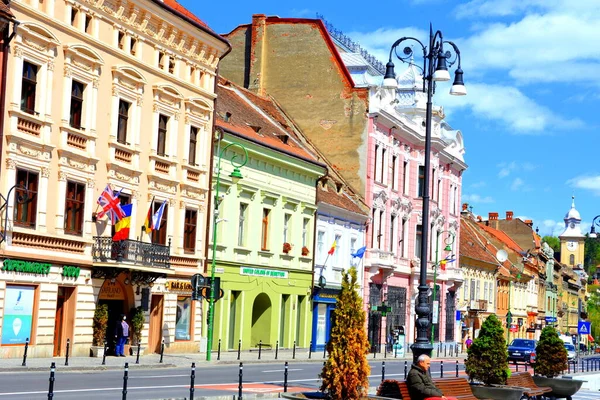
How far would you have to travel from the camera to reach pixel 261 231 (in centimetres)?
4891

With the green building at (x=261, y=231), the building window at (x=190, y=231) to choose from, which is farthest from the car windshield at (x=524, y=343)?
the building window at (x=190, y=231)

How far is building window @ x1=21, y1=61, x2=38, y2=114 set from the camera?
32.4m

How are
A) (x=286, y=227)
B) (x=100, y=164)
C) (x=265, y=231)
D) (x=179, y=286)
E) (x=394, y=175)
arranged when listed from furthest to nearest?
(x=394, y=175) < (x=286, y=227) < (x=265, y=231) < (x=179, y=286) < (x=100, y=164)


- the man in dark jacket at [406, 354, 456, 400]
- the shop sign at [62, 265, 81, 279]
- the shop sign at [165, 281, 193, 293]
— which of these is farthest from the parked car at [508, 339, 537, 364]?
the man in dark jacket at [406, 354, 456, 400]

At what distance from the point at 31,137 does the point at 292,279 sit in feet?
71.4

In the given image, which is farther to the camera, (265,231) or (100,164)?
(265,231)

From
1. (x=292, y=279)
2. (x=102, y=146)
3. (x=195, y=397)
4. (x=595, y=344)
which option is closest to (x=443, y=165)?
(x=292, y=279)

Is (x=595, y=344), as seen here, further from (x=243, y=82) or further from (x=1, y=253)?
(x=1, y=253)

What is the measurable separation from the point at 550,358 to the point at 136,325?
15.1m

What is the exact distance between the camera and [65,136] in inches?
1346

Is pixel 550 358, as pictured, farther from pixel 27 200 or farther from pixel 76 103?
pixel 76 103

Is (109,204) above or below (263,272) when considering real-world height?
above

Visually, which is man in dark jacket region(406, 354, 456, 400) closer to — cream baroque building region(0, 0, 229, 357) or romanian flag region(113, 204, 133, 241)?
cream baroque building region(0, 0, 229, 357)

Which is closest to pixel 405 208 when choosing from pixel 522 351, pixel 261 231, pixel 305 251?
pixel 522 351
